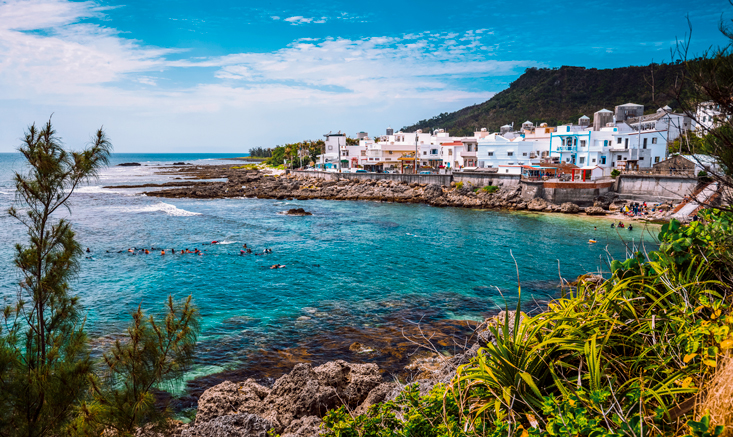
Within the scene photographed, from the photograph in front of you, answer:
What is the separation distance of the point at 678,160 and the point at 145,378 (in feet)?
167

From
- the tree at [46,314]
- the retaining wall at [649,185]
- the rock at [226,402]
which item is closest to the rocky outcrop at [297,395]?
the rock at [226,402]

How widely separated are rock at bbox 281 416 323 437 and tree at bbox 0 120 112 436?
9.74 ft

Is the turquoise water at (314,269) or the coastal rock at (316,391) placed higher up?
the coastal rock at (316,391)

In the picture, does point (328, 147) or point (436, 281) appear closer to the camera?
point (436, 281)

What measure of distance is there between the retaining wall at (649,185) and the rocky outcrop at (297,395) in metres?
41.2

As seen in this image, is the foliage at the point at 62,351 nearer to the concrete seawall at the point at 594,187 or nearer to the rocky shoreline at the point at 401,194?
the rocky shoreline at the point at 401,194

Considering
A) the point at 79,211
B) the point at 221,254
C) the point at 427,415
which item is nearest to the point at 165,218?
the point at 79,211

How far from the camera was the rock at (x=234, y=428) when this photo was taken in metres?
6.03

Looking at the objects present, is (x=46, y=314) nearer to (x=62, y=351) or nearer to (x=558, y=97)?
(x=62, y=351)

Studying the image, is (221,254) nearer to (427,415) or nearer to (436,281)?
(436,281)

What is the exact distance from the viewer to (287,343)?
13.7 metres

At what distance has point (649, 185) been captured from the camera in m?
42.6

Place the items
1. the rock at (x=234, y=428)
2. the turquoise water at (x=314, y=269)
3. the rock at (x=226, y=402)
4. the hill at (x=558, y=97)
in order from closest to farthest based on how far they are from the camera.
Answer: the rock at (x=234, y=428), the rock at (x=226, y=402), the turquoise water at (x=314, y=269), the hill at (x=558, y=97)

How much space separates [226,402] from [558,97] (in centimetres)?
13386
